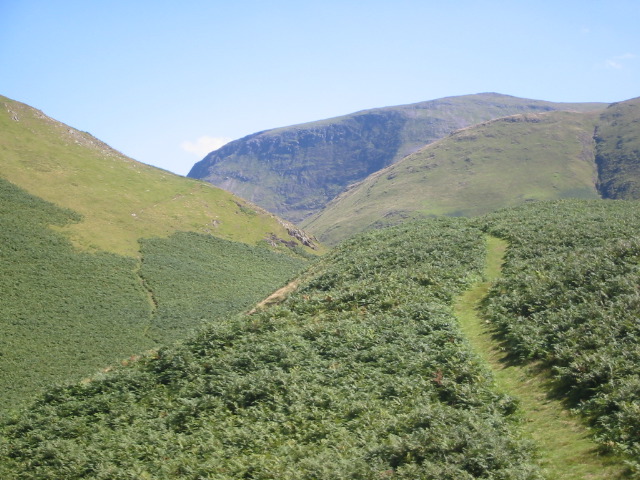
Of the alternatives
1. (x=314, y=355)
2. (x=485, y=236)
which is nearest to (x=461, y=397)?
(x=314, y=355)

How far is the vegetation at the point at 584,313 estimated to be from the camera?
14.1 m

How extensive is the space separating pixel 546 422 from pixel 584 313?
278 inches

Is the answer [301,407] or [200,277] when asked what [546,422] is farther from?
[200,277]

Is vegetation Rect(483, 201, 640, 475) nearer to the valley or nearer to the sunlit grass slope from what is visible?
the valley

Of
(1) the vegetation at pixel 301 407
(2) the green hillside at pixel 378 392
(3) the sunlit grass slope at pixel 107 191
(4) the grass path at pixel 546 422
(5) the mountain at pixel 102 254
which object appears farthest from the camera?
(3) the sunlit grass slope at pixel 107 191

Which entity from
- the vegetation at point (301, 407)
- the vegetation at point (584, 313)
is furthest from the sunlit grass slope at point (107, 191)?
the vegetation at point (584, 313)

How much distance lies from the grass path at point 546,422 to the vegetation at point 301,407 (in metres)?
0.70

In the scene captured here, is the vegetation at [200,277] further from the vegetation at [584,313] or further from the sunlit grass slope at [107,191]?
the vegetation at [584,313]

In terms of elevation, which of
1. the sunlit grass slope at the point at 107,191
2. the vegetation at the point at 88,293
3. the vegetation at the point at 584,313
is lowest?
the vegetation at the point at 88,293

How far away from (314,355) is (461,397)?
793cm

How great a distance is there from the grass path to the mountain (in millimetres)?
25199

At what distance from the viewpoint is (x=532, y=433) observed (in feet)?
47.3

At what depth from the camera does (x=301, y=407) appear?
18281mm

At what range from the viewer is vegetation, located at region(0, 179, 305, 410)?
1972 inches
